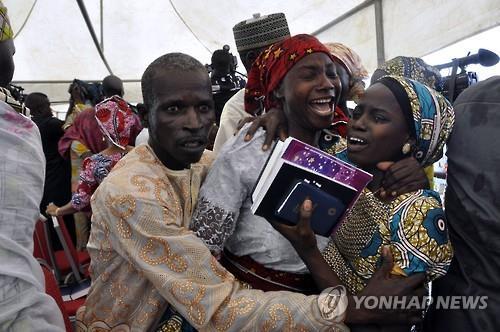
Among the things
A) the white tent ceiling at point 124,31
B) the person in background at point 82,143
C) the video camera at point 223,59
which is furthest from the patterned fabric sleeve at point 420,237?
the white tent ceiling at point 124,31

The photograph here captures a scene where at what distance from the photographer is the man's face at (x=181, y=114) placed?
4.26 feet

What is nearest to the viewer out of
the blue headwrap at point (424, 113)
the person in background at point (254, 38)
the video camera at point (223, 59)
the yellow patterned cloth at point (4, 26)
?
the yellow patterned cloth at point (4, 26)

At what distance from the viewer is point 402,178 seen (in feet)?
3.98

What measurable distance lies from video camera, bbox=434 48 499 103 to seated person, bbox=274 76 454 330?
115 centimetres

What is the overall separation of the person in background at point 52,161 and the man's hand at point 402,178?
3571 millimetres

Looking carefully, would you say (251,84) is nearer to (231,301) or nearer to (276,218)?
(276,218)

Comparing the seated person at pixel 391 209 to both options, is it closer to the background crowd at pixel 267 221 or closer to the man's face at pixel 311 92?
the background crowd at pixel 267 221

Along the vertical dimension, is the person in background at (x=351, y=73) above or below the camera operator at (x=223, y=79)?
above

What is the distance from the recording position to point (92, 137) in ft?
11.1

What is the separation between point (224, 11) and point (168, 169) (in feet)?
17.5

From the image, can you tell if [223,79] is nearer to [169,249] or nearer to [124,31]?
[169,249]

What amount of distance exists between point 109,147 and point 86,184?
1.03 feet

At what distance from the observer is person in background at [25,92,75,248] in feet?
13.1

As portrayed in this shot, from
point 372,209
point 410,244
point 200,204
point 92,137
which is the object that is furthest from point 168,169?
point 92,137
